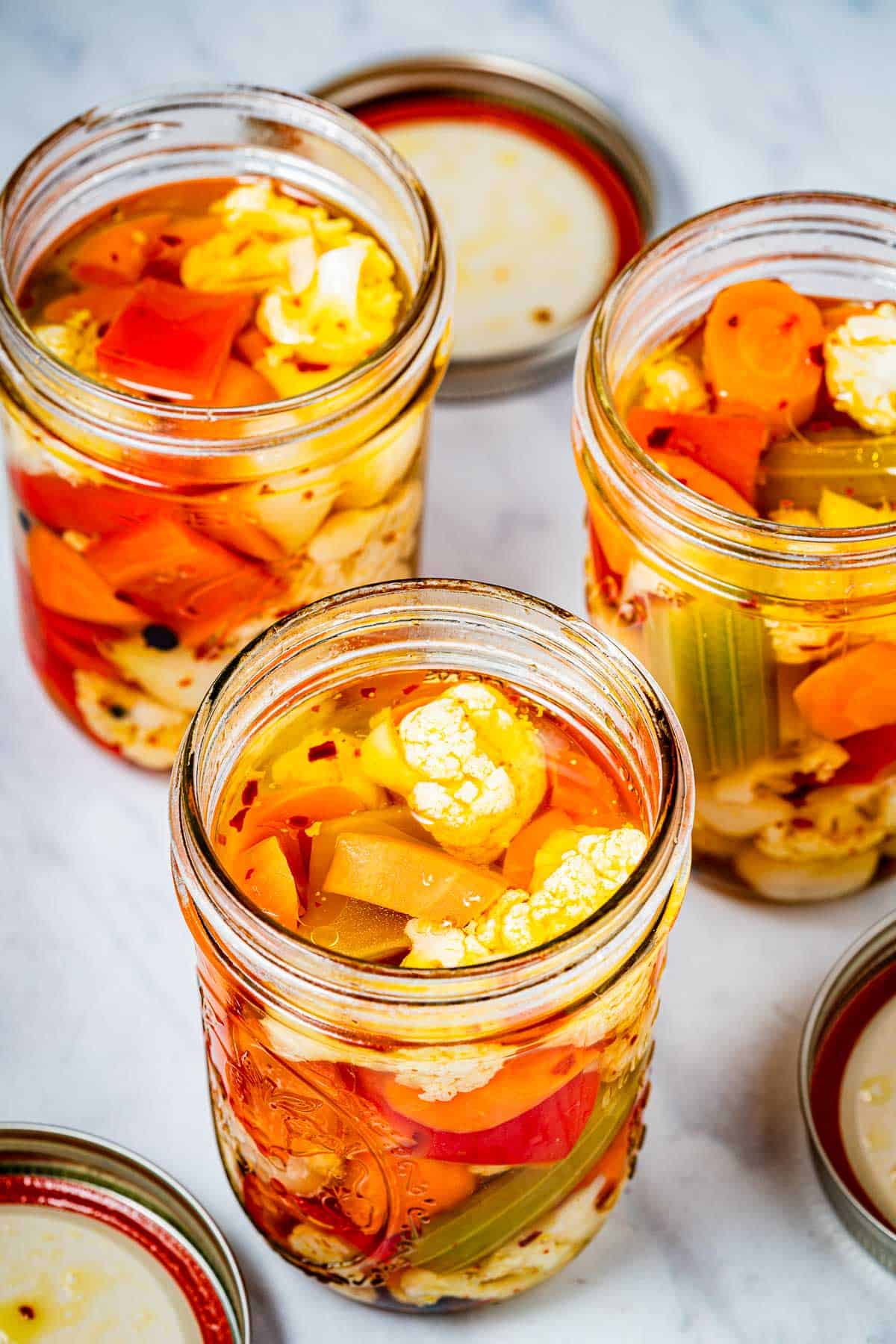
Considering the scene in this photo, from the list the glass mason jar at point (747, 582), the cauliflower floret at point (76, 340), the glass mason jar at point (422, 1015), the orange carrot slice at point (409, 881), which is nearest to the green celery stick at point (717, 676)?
the glass mason jar at point (747, 582)

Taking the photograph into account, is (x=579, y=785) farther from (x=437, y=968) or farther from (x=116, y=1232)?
(x=116, y=1232)

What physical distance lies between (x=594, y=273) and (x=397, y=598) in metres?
0.59

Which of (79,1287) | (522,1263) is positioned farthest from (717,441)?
(79,1287)

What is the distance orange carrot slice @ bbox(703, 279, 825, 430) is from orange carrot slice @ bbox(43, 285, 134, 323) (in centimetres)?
35

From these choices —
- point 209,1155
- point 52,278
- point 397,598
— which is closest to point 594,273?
point 52,278

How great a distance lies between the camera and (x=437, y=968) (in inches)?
31.2

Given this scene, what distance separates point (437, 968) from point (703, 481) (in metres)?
0.37

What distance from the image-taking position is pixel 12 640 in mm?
1291

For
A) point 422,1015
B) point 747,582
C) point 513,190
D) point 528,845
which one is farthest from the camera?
point 513,190

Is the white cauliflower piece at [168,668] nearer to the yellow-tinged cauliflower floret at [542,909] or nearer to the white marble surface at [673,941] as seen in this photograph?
the white marble surface at [673,941]

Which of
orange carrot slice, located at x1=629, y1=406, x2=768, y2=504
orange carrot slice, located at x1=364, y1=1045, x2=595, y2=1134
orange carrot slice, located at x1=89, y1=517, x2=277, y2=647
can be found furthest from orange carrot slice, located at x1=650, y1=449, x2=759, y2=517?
orange carrot slice, located at x1=364, y1=1045, x2=595, y2=1134

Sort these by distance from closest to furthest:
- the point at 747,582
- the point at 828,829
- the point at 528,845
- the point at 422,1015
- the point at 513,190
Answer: the point at 422,1015
the point at 528,845
the point at 747,582
the point at 828,829
the point at 513,190

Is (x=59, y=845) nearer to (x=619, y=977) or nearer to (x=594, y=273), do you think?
(x=619, y=977)

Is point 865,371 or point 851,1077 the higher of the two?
point 865,371
